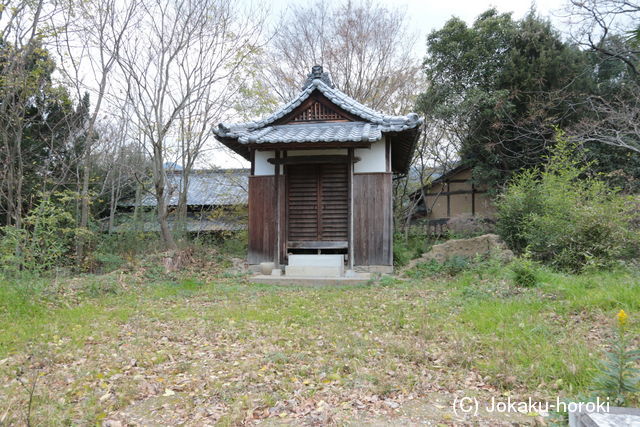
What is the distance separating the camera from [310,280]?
8.27 metres

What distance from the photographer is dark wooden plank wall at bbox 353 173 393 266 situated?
8.96 metres

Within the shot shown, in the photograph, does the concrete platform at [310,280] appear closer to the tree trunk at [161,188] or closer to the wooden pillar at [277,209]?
the wooden pillar at [277,209]

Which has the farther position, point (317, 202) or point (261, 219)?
point (261, 219)

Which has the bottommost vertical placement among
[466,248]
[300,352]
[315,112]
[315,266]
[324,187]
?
[300,352]

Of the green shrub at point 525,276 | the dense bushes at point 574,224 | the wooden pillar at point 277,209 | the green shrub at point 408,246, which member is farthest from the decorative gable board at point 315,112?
the green shrub at point 525,276

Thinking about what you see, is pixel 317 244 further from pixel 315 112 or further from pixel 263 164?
pixel 315 112

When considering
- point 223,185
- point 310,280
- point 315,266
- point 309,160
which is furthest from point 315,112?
point 223,185

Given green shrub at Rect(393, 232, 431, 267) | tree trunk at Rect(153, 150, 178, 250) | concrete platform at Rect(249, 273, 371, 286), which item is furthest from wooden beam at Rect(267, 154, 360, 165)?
tree trunk at Rect(153, 150, 178, 250)

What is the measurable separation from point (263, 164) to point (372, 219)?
121 inches

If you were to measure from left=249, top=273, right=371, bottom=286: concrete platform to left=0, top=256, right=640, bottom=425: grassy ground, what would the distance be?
1485 mm

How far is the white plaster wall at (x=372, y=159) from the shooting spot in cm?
915

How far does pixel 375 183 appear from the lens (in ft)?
29.8

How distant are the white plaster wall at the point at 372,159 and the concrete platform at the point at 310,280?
8.56 ft

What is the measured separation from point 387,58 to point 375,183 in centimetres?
877
